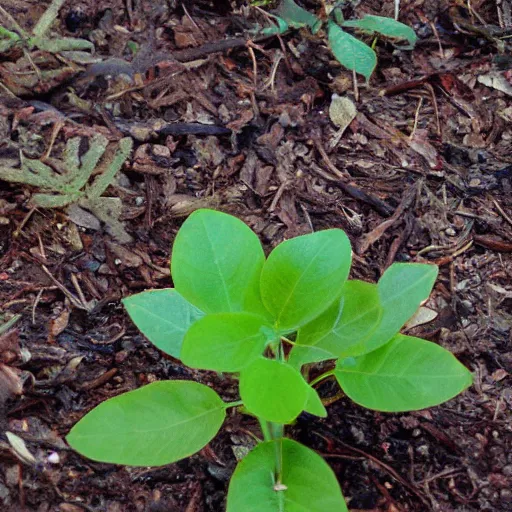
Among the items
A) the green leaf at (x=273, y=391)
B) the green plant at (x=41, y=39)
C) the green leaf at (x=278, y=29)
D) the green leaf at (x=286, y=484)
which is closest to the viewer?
the green leaf at (x=273, y=391)

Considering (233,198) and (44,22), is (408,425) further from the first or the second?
(44,22)

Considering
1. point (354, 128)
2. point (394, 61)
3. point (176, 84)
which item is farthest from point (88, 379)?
point (394, 61)

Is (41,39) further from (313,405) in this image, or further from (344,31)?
(313,405)

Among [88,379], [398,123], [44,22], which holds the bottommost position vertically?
[88,379]

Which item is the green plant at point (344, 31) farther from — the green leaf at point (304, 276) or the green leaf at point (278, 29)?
the green leaf at point (304, 276)

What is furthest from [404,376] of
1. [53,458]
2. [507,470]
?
[53,458]

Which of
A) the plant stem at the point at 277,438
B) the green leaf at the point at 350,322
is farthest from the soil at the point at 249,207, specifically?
the green leaf at the point at 350,322

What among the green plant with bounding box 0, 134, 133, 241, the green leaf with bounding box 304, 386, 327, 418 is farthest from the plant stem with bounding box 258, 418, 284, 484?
the green plant with bounding box 0, 134, 133, 241
